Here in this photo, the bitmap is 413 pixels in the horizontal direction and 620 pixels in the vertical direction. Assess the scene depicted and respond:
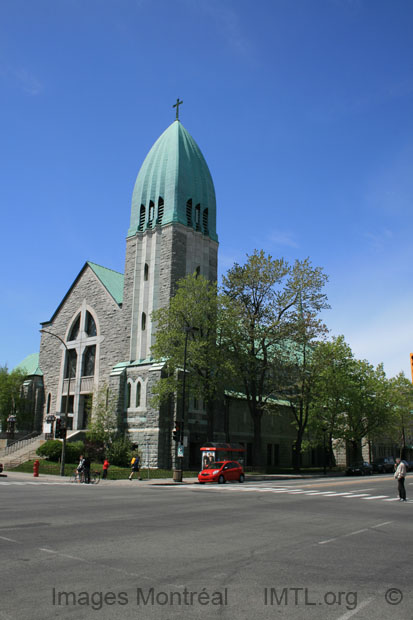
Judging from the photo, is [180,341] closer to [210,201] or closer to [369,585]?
[210,201]

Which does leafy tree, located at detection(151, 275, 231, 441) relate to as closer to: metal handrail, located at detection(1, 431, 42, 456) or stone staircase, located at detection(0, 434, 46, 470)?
stone staircase, located at detection(0, 434, 46, 470)

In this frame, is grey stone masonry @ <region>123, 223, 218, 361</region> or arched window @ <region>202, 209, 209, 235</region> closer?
grey stone masonry @ <region>123, 223, 218, 361</region>

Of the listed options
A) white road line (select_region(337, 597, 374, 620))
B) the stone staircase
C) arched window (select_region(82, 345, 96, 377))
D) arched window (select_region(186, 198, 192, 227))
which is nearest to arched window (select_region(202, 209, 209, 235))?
arched window (select_region(186, 198, 192, 227))

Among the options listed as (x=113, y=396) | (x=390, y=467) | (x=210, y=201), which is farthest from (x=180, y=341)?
(x=390, y=467)

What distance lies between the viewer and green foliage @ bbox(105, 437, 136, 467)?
127 ft

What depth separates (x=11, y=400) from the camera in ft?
164

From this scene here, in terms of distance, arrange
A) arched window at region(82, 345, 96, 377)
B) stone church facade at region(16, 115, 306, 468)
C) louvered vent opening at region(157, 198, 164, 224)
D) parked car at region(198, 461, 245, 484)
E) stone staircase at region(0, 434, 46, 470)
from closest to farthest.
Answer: parked car at region(198, 461, 245, 484)
stone staircase at region(0, 434, 46, 470)
stone church facade at region(16, 115, 306, 468)
louvered vent opening at region(157, 198, 164, 224)
arched window at region(82, 345, 96, 377)

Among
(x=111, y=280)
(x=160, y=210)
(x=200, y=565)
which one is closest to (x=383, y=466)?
(x=111, y=280)

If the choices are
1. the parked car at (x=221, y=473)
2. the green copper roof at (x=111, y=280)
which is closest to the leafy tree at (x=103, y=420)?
the green copper roof at (x=111, y=280)

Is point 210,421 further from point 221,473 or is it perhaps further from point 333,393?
point 333,393

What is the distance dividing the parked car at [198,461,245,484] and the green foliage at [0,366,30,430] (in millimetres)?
26592

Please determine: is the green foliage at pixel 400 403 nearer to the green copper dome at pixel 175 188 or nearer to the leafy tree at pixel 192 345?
the leafy tree at pixel 192 345

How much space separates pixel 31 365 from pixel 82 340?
10.5 metres

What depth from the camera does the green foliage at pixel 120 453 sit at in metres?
38.8
